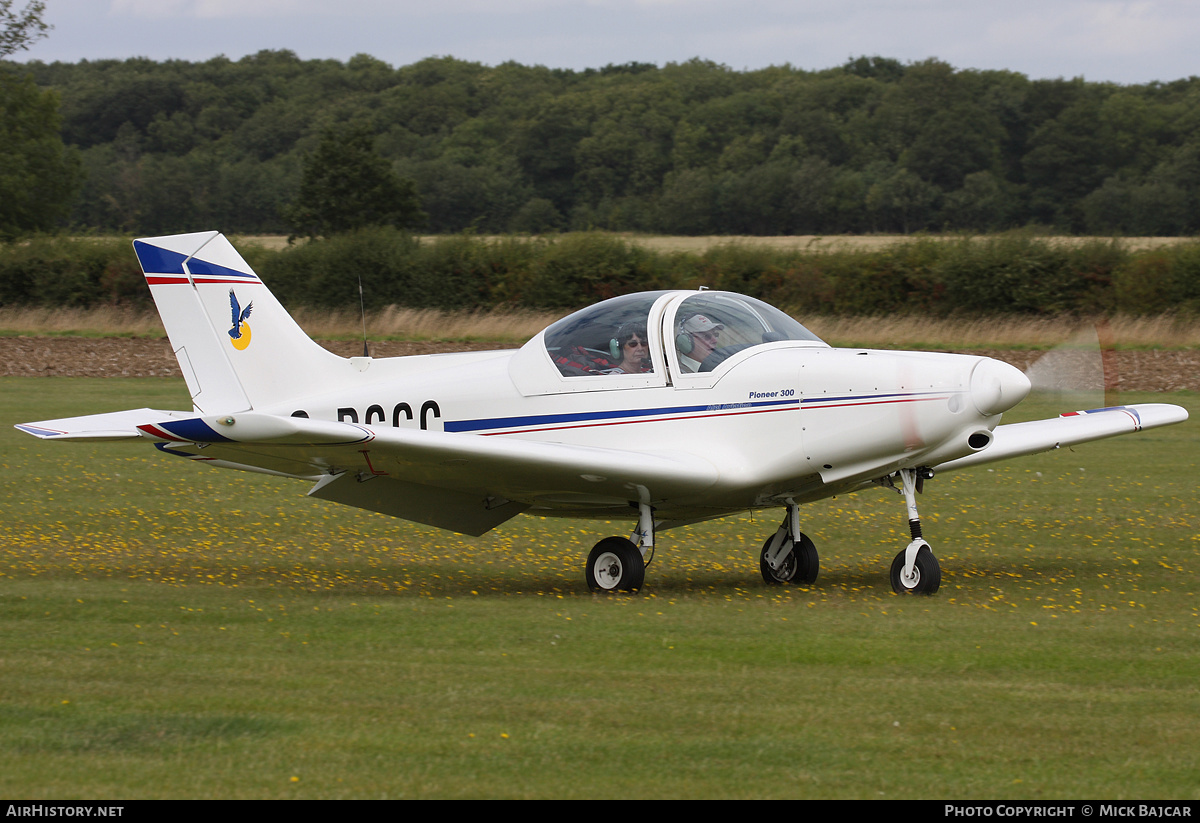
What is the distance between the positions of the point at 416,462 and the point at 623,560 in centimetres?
165

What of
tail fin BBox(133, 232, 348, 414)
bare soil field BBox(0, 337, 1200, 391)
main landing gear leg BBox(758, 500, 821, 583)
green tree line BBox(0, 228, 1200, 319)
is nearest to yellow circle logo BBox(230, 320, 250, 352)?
tail fin BBox(133, 232, 348, 414)

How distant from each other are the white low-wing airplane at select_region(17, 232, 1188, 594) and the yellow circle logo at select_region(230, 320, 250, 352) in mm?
12

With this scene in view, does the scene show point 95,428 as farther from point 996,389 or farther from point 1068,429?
point 1068,429

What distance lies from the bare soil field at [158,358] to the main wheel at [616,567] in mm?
18571

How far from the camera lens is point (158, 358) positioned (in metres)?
33.4

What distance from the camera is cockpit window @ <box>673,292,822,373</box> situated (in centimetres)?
918

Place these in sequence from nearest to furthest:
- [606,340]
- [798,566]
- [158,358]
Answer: [606,340] → [798,566] → [158,358]

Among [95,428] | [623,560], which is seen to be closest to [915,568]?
[623,560]

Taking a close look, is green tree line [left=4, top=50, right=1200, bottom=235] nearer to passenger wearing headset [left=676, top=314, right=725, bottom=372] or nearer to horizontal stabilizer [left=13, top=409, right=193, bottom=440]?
horizontal stabilizer [left=13, top=409, right=193, bottom=440]

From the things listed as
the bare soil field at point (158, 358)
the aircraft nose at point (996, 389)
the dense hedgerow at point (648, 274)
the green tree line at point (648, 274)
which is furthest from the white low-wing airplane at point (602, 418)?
the dense hedgerow at point (648, 274)

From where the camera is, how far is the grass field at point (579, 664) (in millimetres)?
4855

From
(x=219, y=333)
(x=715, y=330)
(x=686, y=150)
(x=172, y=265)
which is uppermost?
(x=686, y=150)

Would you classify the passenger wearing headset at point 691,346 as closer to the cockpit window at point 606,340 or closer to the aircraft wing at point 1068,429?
the cockpit window at point 606,340

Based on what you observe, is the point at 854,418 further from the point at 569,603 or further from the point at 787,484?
the point at 569,603
